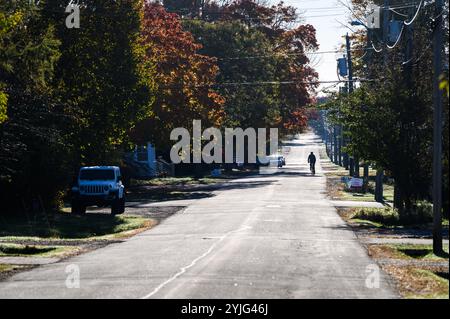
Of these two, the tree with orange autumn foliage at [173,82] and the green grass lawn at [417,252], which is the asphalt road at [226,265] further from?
the tree with orange autumn foliage at [173,82]

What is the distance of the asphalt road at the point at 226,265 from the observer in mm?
18031

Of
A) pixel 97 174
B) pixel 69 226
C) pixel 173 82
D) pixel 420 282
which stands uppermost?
pixel 173 82

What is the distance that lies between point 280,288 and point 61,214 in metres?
24.7

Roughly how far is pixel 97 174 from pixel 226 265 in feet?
70.2

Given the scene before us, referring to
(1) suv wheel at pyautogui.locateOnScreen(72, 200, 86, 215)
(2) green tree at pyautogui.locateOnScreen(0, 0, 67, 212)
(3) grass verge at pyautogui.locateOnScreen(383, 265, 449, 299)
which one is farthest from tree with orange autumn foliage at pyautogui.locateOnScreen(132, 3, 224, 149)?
(3) grass verge at pyautogui.locateOnScreen(383, 265, 449, 299)

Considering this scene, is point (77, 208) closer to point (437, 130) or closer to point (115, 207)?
point (115, 207)

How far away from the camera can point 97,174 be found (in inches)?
1684

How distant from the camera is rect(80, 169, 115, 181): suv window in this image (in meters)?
42.7

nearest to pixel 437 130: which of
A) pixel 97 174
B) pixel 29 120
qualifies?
pixel 29 120

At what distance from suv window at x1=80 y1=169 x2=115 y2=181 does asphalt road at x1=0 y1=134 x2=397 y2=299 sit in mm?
4738

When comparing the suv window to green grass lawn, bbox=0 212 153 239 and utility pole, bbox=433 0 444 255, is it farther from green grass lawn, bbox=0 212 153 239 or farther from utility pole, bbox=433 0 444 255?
utility pole, bbox=433 0 444 255

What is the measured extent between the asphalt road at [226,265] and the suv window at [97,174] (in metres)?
4.74

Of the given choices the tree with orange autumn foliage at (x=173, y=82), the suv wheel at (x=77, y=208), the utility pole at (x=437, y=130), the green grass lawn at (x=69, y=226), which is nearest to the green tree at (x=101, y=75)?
the suv wheel at (x=77, y=208)

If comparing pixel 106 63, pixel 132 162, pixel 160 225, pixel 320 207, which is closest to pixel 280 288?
pixel 160 225
